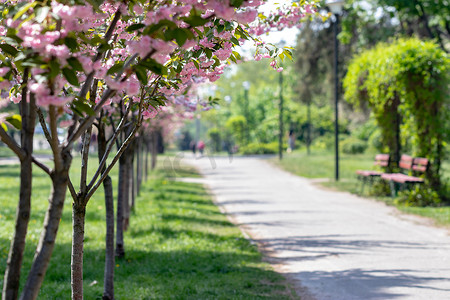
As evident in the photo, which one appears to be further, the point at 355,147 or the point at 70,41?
the point at 355,147

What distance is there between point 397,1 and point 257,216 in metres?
11.9

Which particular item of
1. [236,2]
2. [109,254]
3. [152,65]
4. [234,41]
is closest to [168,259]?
[109,254]

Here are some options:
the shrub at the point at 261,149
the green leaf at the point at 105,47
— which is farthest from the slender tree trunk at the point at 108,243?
the shrub at the point at 261,149

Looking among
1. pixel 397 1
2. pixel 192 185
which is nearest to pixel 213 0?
pixel 192 185

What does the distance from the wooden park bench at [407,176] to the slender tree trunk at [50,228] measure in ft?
38.2

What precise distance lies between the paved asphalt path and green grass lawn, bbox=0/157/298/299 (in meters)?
0.47

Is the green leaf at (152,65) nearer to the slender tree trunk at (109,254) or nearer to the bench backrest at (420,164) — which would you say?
the slender tree trunk at (109,254)

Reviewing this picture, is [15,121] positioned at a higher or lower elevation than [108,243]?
higher

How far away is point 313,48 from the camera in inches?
1271

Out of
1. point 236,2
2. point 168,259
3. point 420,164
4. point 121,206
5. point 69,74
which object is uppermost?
point 236,2

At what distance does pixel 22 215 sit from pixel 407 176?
1265 centimetres

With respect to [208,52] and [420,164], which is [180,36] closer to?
[208,52]

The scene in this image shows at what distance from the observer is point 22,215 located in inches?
118

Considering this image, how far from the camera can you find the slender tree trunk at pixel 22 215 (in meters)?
3.00
